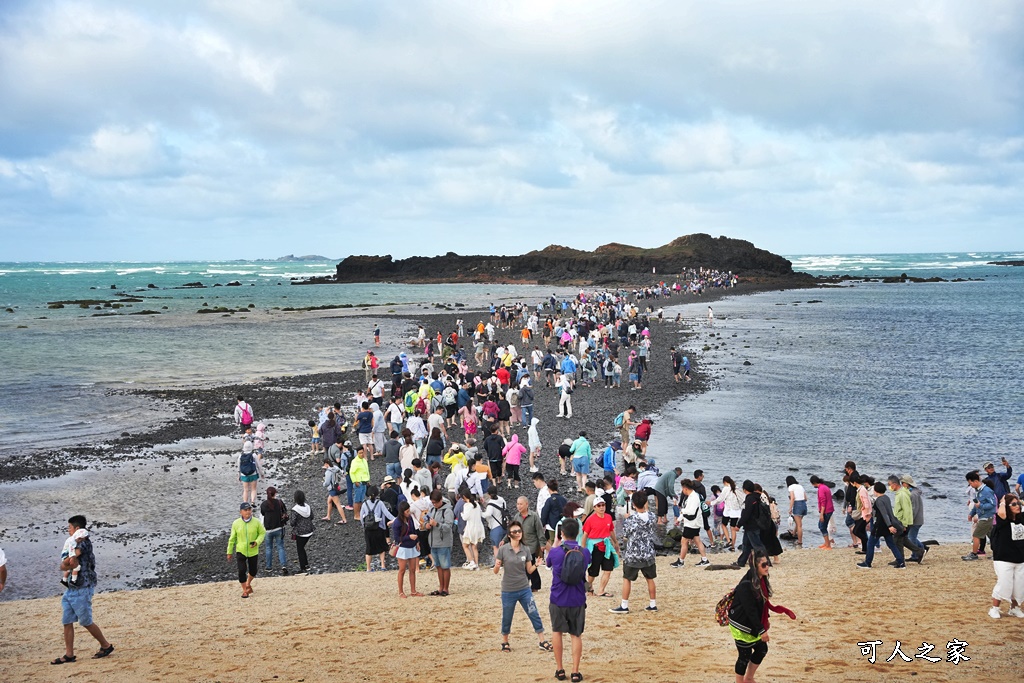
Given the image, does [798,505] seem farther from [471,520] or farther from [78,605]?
[78,605]

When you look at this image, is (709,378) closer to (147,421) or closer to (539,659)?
(147,421)

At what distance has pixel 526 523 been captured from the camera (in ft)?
31.0

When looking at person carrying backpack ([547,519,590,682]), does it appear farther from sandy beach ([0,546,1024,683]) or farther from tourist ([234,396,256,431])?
tourist ([234,396,256,431])

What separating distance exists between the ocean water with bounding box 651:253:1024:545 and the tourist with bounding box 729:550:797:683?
7.27m

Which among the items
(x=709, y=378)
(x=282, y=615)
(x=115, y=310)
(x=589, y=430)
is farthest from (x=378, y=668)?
(x=115, y=310)

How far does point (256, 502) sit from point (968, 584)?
12204 mm

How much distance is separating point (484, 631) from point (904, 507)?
6.18 meters

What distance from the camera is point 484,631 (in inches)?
351

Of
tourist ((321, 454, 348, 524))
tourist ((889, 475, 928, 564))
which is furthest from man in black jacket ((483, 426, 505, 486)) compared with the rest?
tourist ((889, 475, 928, 564))

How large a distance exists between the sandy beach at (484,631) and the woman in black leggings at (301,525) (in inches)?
19.0

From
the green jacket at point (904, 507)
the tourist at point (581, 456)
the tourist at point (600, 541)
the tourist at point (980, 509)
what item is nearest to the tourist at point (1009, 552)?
the green jacket at point (904, 507)

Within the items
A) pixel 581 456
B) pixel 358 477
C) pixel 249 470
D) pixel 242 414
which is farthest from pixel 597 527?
pixel 242 414

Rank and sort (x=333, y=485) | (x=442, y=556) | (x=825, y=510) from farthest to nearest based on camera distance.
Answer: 1. (x=333, y=485)
2. (x=825, y=510)
3. (x=442, y=556)

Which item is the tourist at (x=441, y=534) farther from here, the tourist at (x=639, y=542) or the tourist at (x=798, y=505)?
the tourist at (x=798, y=505)
